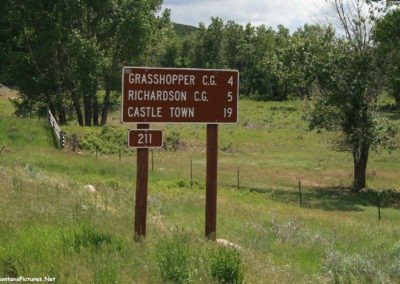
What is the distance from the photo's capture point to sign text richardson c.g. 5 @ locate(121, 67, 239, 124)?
7.41 meters

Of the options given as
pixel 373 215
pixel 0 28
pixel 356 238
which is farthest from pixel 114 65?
pixel 356 238

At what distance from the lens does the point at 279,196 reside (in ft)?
76.8

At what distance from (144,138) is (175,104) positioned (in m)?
0.73

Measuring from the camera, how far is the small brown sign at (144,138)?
7406 millimetres

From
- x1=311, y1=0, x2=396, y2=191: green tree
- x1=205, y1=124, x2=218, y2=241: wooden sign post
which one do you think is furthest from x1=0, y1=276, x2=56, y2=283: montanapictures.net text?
x1=311, y1=0, x2=396, y2=191: green tree

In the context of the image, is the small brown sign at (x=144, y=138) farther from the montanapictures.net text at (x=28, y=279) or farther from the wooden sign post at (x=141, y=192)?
the montanapictures.net text at (x=28, y=279)

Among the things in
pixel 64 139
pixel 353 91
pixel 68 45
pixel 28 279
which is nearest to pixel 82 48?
pixel 68 45

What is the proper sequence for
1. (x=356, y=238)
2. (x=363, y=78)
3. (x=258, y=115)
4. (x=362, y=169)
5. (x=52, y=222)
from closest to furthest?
(x=52, y=222), (x=356, y=238), (x=363, y=78), (x=362, y=169), (x=258, y=115)

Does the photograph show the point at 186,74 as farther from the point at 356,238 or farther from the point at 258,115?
the point at 258,115

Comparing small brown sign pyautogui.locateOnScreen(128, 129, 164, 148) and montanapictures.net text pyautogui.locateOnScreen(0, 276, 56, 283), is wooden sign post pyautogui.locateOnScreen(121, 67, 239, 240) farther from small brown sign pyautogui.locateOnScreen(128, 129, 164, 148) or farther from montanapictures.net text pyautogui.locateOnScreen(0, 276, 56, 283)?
montanapictures.net text pyautogui.locateOnScreen(0, 276, 56, 283)

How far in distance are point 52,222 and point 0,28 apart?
1449 inches

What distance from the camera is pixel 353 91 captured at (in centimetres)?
2483

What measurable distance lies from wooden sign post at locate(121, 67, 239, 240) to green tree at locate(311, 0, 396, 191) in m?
18.3

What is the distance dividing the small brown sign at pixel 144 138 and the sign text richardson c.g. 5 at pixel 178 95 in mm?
159
